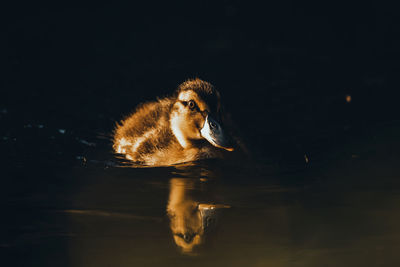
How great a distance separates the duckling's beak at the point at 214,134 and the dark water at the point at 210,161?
0.62 ft

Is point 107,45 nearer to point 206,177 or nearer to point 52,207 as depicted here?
point 206,177

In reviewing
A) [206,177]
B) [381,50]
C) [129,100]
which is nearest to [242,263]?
[206,177]

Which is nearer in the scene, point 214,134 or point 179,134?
point 214,134

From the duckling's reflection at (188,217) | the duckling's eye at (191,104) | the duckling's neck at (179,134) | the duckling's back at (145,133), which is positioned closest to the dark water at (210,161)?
the duckling's reflection at (188,217)

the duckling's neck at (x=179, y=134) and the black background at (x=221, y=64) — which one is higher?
the black background at (x=221, y=64)

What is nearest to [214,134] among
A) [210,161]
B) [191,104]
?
[210,161]

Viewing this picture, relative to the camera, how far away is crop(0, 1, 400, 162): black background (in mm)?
→ 6770

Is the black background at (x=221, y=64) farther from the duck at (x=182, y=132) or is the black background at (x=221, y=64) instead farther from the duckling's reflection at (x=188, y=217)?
the duckling's reflection at (x=188, y=217)

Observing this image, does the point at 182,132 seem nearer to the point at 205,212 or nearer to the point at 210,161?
the point at 210,161

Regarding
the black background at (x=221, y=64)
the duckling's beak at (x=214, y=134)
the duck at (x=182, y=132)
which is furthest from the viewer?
the black background at (x=221, y=64)

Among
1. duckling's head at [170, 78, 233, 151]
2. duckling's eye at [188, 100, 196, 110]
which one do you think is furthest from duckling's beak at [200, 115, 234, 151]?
duckling's eye at [188, 100, 196, 110]

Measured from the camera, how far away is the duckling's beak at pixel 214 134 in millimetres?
5250

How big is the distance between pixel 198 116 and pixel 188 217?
165cm

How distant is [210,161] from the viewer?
5.46 m
